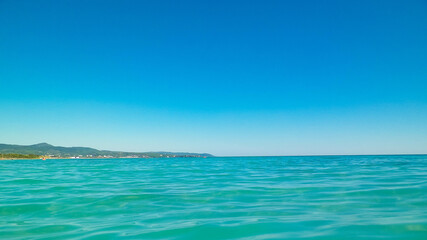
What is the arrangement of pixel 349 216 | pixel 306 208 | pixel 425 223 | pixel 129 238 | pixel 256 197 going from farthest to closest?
pixel 256 197 → pixel 306 208 → pixel 349 216 → pixel 425 223 → pixel 129 238

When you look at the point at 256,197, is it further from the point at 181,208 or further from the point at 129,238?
the point at 129,238

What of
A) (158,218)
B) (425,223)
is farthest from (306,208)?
(158,218)

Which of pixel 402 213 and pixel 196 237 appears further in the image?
pixel 402 213

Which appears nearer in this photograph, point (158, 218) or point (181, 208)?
point (158, 218)

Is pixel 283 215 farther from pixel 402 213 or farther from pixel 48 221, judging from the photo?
pixel 48 221

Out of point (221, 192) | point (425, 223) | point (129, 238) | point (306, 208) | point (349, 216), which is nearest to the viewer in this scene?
point (129, 238)

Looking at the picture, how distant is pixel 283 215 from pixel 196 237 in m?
2.68

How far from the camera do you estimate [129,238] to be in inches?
222

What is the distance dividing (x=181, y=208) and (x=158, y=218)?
1.31 m

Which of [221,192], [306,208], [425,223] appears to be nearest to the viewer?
[425,223]

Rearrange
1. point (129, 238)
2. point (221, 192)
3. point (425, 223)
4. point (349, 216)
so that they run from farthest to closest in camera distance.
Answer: point (221, 192), point (349, 216), point (425, 223), point (129, 238)

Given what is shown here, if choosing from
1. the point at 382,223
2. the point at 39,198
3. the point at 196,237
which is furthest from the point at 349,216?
the point at 39,198

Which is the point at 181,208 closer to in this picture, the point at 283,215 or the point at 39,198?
the point at 283,215

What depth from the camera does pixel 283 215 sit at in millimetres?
7301
